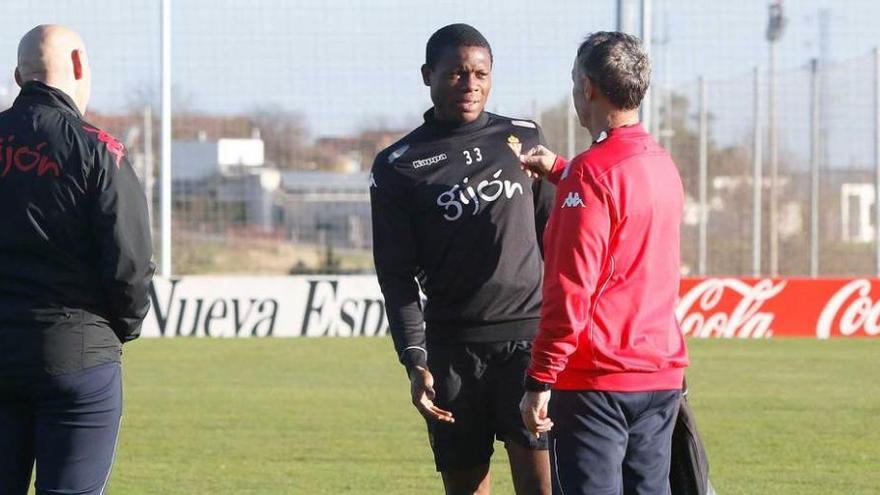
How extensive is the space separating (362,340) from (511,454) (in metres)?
12.5

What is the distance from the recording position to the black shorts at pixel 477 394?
18.7ft

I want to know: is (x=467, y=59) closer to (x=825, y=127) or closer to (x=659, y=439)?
(x=659, y=439)

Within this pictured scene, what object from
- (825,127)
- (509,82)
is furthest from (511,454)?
(825,127)

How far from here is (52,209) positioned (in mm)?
4637

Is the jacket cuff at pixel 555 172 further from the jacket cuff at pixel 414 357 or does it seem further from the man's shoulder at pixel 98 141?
the man's shoulder at pixel 98 141

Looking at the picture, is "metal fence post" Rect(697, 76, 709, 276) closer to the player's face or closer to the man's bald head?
the player's face

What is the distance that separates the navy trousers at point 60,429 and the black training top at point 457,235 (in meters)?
1.26

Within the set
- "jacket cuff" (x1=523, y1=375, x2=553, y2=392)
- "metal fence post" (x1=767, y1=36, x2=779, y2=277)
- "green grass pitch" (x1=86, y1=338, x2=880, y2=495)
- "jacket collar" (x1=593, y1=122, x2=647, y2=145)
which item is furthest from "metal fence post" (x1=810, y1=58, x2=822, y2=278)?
"jacket cuff" (x1=523, y1=375, x2=553, y2=392)

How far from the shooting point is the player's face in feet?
18.5

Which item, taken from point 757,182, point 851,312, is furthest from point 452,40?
point 757,182

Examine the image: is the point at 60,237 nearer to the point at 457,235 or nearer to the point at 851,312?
the point at 457,235

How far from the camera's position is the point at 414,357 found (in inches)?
221

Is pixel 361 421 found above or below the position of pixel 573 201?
below

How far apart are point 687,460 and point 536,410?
729 millimetres
